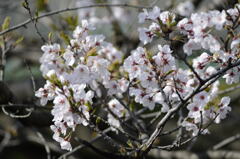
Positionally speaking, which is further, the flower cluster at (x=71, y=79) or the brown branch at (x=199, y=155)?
the brown branch at (x=199, y=155)

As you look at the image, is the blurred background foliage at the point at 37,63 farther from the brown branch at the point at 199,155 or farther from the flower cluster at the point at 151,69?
the flower cluster at the point at 151,69

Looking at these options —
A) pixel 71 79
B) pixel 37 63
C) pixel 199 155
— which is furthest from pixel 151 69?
pixel 37 63

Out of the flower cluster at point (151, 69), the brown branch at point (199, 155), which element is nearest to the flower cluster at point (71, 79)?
the flower cluster at point (151, 69)

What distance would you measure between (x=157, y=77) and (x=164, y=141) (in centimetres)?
364

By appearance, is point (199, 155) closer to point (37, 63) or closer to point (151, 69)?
point (151, 69)

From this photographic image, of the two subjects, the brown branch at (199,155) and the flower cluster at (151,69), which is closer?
the flower cluster at (151,69)

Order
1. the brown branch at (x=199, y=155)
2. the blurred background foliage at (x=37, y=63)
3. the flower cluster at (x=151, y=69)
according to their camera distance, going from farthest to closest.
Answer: the blurred background foliage at (x=37, y=63) → the brown branch at (x=199, y=155) → the flower cluster at (x=151, y=69)

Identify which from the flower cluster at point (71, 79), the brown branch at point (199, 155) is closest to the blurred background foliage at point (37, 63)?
the brown branch at point (199, 155)

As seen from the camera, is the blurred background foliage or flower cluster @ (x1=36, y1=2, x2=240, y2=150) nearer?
flower cluster @ (x1=36, y1=2, x2=240, y2=150)

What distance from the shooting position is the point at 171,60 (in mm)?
1530

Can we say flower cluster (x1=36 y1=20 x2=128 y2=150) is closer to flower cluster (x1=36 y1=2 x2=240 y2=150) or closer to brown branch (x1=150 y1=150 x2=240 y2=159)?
flower cluster (x1=36 y1=2 x2=240 y2=150)

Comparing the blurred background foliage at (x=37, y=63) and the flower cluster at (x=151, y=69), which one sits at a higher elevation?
the flower cluster at (x=151, y=69)

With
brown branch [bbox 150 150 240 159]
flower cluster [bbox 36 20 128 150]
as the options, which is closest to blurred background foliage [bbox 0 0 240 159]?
brown branch [bbox 150 150 240 159]

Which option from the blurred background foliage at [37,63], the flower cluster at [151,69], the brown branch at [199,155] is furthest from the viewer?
the blurred background foliage at [37,63]
